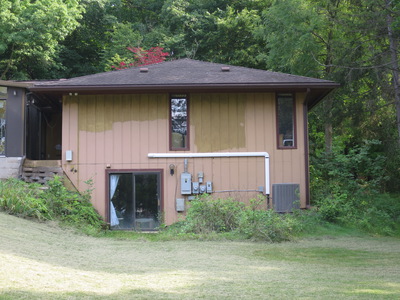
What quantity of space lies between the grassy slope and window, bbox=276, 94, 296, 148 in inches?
141

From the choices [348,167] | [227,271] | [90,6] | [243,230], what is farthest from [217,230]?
[90,6]

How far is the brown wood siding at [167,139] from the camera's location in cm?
1321

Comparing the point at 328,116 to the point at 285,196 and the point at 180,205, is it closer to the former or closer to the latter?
the point at 285,196

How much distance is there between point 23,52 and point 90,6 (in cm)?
683

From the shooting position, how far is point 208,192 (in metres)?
13.1

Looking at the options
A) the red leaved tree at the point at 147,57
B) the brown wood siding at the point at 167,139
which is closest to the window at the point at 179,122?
the brown wood siding at the point at 167,139

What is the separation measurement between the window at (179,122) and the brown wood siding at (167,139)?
158mm

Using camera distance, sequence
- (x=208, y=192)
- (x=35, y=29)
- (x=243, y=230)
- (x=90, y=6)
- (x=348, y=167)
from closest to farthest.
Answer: (x=243, y=230) → (x=208, y=192) → (x=348, y=167) → (x=35, y=29) → (x=90, y=6)

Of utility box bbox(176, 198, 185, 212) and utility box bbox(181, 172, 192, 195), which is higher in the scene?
utility box bbox(181, 172, 192, 195)

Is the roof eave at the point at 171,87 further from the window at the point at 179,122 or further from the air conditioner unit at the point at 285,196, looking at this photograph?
the air conditioner unit at the point at 285,196

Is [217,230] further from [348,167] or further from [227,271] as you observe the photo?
[348,167]

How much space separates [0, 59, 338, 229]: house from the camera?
13.1 meters

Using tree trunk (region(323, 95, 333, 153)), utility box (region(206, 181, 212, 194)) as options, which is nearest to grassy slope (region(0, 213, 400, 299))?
utility box (region(206, 181, 212, 194))

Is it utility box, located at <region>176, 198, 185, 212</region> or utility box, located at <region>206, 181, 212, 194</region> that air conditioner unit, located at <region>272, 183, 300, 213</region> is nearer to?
utility box, located at <region>206, 181, 212, 194</region>
